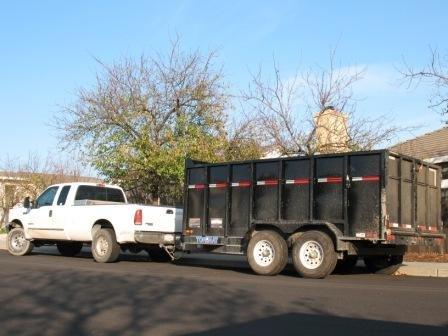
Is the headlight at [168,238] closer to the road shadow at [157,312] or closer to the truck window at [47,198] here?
the truck window at [47,198]

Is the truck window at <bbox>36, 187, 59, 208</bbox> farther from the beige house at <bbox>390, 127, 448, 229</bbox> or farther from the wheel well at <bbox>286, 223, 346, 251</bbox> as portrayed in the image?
the beige house at <bbox>390, 127, 448, 229</bbox>

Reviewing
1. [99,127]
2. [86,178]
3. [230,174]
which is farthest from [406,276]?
[86,178]

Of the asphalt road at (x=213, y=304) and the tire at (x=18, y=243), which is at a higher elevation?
the tire at (x=18, y=243)

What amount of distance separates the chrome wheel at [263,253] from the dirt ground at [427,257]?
5354 millimetres

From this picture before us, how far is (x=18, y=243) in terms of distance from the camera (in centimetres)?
1888

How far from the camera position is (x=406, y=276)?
45.4 feet

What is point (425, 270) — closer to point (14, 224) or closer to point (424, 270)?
point (424, 270)

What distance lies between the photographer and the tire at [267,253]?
13227 millimetres

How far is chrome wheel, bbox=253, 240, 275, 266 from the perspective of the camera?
13.4 meters

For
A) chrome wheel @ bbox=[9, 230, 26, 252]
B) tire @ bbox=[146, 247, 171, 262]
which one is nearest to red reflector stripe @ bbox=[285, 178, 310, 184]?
tire @ bbox=[146, 247, 171, 262]

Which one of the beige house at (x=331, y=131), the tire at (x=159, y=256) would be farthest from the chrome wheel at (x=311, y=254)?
the beige house at (x=331, y=131)

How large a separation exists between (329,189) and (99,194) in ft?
25.4

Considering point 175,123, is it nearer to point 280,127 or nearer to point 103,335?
point 280,127

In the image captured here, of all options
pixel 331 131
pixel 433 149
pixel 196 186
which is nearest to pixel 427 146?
pixel 433 149
